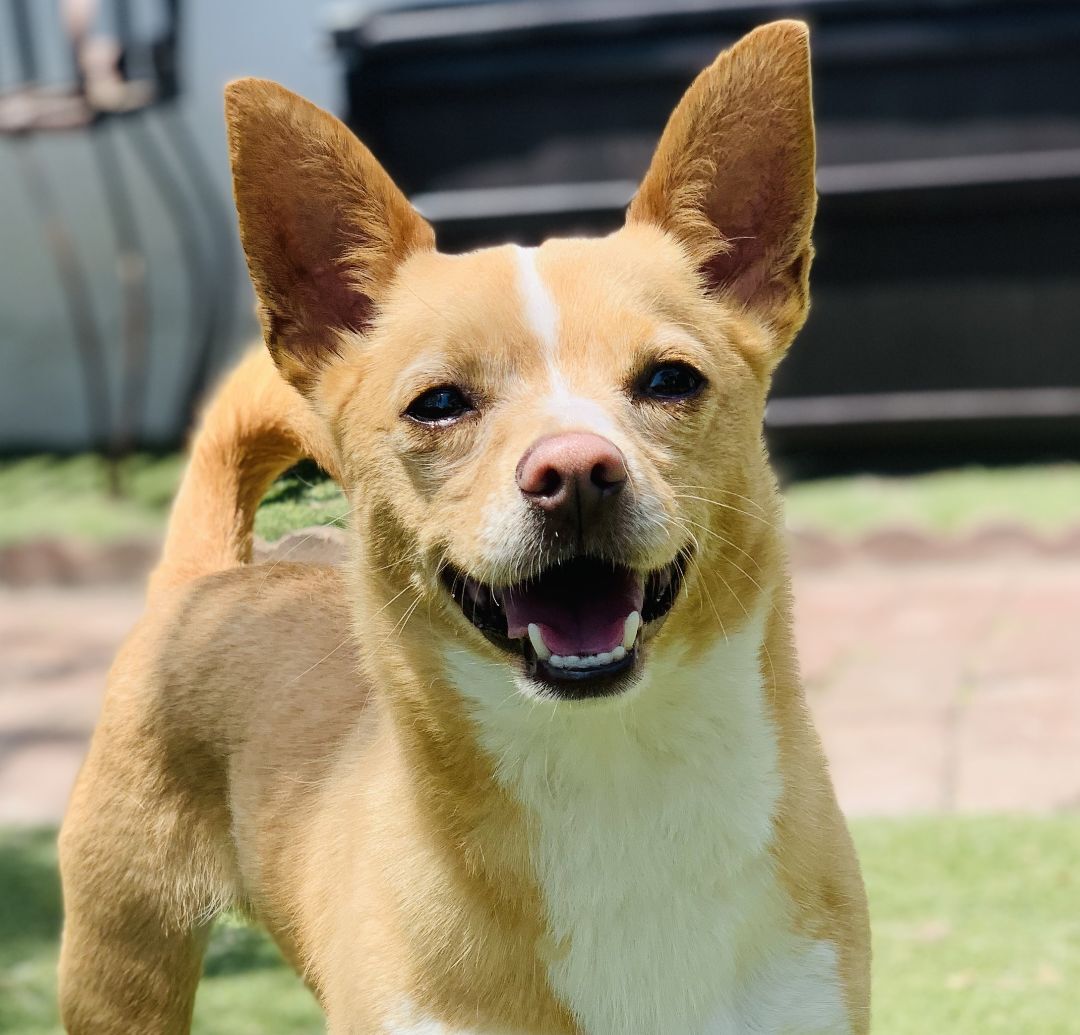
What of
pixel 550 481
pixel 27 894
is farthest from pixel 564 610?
pixel 27 894

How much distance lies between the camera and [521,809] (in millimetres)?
2449

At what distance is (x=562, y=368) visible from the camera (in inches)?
94.7

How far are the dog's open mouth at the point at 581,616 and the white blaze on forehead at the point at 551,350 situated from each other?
0.18m

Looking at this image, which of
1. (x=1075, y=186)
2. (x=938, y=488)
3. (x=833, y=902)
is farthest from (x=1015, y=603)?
(x=833, y=902)

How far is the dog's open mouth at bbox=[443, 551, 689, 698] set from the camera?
2.26 m

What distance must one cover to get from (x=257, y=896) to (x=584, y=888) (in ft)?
2.49

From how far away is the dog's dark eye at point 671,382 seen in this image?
7.99 feet

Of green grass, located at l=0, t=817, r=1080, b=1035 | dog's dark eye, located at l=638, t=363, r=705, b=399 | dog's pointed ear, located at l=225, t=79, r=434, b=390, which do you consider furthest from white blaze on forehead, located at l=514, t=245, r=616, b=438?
green grass, located at l=0, t=817, r=1080, b=1035

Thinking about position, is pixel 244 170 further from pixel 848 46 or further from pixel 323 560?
pixel 848 46

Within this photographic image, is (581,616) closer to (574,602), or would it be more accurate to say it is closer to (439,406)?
(574,602)

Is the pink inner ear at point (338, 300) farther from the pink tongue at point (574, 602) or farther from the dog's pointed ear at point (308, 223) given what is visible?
the pink tongue at point (574, 602)

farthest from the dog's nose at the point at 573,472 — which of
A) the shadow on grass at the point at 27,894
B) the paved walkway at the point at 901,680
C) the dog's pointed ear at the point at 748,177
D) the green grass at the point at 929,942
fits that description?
the paved walkway at the point at 901,680

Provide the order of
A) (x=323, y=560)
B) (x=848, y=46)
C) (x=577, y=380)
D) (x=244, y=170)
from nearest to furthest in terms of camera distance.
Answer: (x=577, y=380)
(x=244, y=170)
(x=323, y=560)
(x=848, y=46)

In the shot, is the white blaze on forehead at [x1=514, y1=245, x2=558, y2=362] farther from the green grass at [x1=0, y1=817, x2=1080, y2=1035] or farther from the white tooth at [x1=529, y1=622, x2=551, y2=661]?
the green grass at [x1=0, y1=817, x2=1080, y2=1035]
